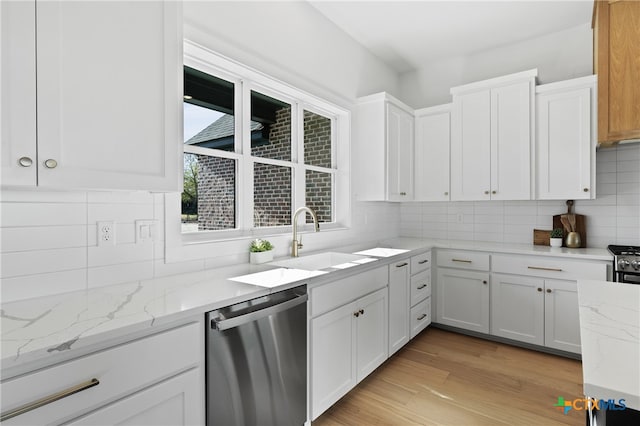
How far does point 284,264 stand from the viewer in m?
2.22

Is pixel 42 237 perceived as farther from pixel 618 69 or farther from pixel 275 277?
A: pixel 618 69

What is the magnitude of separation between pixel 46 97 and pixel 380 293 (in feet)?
6.95

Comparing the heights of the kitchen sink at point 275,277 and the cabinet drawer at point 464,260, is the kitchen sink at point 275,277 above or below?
above

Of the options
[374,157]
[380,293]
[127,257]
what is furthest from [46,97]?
[374,157]

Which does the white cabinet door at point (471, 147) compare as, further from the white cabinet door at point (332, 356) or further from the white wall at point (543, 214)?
the white cabinet door at point (332, 356)

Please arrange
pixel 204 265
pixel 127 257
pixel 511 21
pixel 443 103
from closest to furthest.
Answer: pixel 127 257, pixel 204 265, pixel 511 21, pixel 443 103

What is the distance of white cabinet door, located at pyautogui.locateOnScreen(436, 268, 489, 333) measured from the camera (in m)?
3.13

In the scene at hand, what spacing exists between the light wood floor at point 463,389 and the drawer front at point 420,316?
0.49 ft

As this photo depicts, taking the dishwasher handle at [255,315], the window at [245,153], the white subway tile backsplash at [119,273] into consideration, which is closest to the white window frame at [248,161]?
the window at [245,153]

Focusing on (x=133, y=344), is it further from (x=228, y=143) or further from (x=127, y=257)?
(x=228, y=143)

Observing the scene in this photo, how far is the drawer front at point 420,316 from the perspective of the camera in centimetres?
301

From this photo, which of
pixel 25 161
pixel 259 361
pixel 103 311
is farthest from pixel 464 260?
pixel 25 161

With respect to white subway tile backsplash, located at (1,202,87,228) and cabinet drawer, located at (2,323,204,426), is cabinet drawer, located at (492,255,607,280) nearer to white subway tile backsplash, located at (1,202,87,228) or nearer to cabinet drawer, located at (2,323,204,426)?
cabinet drawer, located at (2,323,204,426)

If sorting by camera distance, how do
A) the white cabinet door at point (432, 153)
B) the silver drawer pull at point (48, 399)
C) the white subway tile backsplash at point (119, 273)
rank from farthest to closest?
1. the white cabinet door at point (432, 153)
2. the white subway tile backsplash at point (119, 273)
3. the silver drawer pull at point (48, 399)
